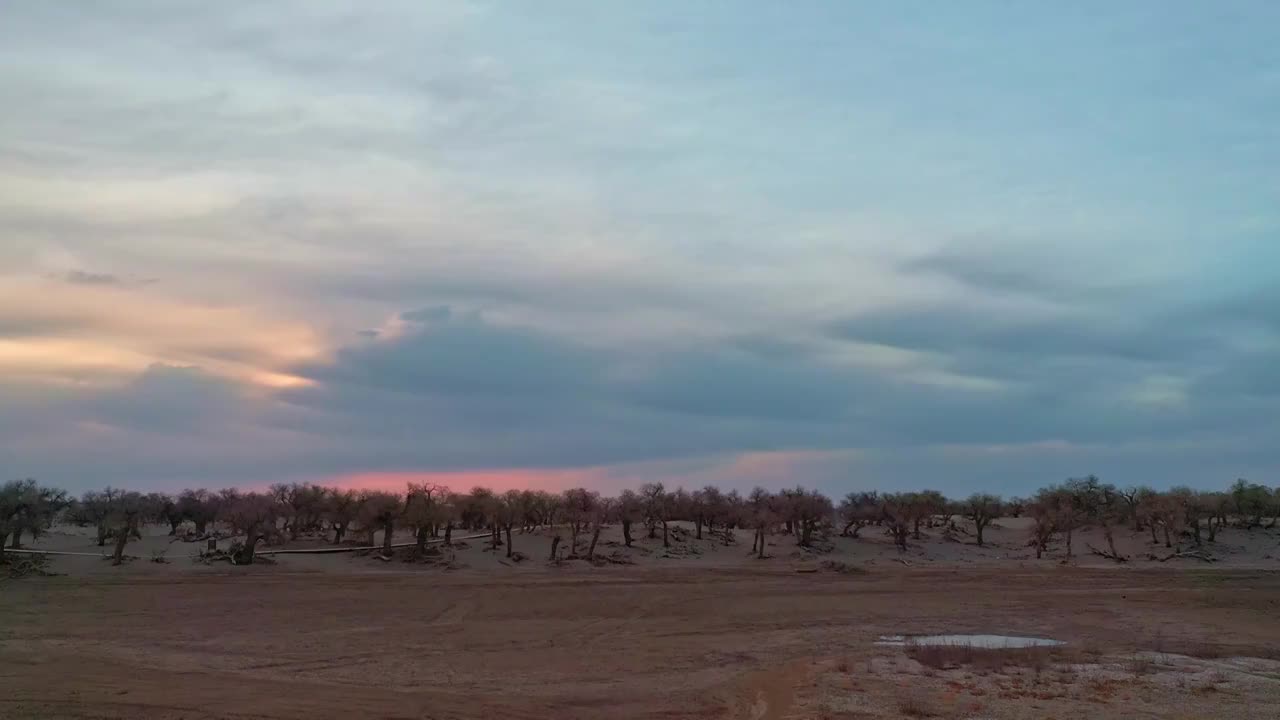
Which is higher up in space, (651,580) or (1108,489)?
(1108,489)

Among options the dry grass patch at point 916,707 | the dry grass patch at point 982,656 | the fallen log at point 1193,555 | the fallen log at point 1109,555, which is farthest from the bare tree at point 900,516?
the dry grass patch at point 916,707

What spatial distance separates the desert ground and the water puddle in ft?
2.67

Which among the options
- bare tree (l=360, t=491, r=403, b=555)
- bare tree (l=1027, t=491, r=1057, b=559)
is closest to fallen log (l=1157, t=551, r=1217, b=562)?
bare tree (l=1027, t=491, r=1057, b=559)

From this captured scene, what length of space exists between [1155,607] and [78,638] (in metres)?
38.1

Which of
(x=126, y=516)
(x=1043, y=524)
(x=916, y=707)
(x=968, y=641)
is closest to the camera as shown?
(x=916, y=707)

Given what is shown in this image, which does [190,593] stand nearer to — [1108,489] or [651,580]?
[651,580]

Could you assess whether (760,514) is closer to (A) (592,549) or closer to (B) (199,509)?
(A) (592,549)

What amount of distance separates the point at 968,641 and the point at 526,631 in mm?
13902

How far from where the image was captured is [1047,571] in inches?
2040

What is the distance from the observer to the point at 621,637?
3052 centimetres

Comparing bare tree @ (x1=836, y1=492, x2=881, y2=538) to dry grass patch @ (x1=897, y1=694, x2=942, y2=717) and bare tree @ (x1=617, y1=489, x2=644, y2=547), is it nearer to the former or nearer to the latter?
bare tree @ (x1=617, y1=489, x2=644, y2=547)

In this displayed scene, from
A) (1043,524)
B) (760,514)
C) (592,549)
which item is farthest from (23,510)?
(1043,524)

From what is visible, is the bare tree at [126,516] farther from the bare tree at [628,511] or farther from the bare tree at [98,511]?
the bare tree at [628,511]

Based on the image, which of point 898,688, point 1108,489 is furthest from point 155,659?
point 1108,489
